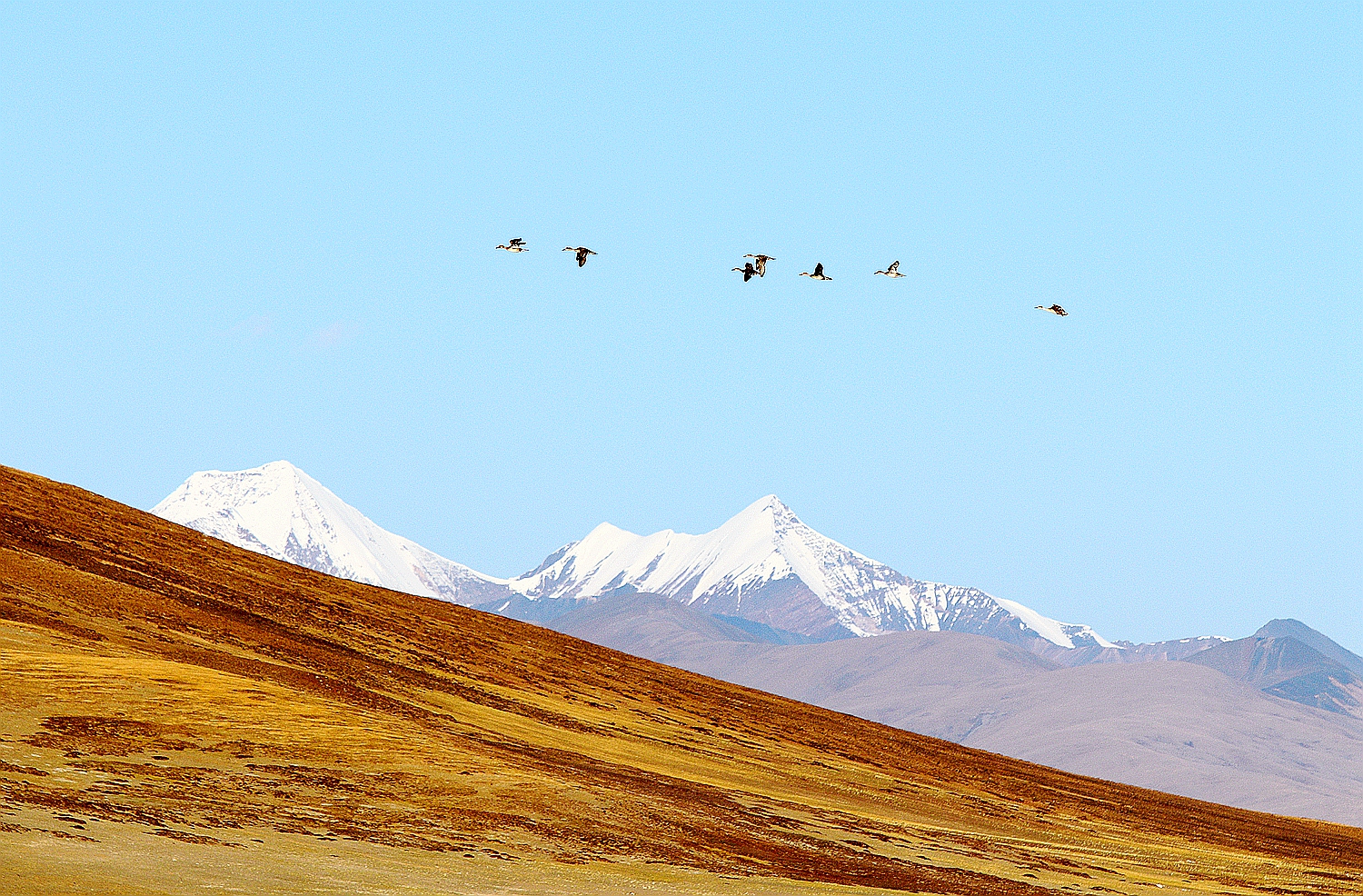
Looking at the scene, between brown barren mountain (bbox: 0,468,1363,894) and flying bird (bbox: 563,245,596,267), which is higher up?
flying bird (bbox: 563,245,596,267)

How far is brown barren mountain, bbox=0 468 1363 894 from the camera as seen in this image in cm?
3922

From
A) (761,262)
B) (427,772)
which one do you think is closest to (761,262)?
(761,262)

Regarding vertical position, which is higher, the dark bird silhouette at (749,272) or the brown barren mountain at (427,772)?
the dark bird silhouette at (749,272)

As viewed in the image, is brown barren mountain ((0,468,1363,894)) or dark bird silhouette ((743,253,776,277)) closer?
brown barren mountain ((0,468,1363,894))

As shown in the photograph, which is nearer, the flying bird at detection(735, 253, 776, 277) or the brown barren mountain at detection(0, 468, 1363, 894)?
the brown barren mountain at detection(0, 468, 1363, 894)

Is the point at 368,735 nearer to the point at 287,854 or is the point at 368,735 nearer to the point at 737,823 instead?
the point at 737,823

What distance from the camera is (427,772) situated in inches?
1987

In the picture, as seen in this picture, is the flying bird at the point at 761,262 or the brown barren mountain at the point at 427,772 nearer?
the brown barren mountain at the point at 427,772

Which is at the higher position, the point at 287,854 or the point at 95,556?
the point at 95,556

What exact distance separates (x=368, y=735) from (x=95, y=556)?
33.6 meters

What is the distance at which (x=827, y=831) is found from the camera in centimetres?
5578

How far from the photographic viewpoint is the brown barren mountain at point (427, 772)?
39.2 m

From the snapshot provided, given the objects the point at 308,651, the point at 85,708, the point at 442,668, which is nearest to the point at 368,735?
the point at 85,708

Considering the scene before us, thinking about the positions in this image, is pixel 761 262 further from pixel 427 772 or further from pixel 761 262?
pixel 427 772
